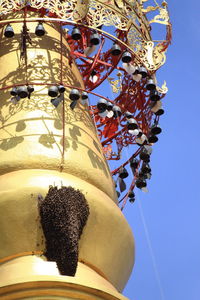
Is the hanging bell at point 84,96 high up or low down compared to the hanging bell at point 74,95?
up

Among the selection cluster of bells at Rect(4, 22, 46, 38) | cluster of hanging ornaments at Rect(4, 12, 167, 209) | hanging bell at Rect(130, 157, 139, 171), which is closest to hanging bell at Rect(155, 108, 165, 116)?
cluster of hanging ornaments at Rect(4, 12, 167, 209)

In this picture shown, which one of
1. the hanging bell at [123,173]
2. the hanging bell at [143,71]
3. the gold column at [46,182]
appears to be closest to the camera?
the gold column at [46,182]

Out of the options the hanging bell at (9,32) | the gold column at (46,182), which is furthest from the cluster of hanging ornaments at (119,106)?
the gold column at (46,182)

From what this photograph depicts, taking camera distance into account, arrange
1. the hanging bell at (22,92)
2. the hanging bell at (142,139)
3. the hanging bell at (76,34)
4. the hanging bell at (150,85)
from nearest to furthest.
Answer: the hanging bell at (22,92), the hanging bell at (76,34), the hanging bell at (150,85), the hanging bell at (142,139)

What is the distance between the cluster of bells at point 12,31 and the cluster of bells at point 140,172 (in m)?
3.27

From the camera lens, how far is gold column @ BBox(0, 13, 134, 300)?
13062 millimetres

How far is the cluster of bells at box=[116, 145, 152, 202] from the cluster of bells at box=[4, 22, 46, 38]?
327 cm

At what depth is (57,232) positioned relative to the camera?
1362 centimetres

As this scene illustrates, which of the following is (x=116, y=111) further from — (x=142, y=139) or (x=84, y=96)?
(x=142, y=139)

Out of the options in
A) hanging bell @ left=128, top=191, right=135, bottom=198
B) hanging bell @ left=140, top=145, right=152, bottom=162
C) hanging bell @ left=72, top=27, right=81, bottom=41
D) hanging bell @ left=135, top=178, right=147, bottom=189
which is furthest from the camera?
hanging bell @ left=128, top=191, right=135, bottom=198

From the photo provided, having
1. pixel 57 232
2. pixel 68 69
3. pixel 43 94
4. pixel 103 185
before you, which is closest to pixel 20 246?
pixel 57 232

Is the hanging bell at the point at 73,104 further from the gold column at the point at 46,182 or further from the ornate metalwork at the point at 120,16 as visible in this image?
the ornate metalwork at the point at 120,16

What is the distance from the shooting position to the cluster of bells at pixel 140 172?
17.0 meters

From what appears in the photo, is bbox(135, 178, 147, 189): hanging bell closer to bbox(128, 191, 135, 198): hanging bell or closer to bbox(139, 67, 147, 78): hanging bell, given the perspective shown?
bbox(128, 191, 135, 198): hanging bell
